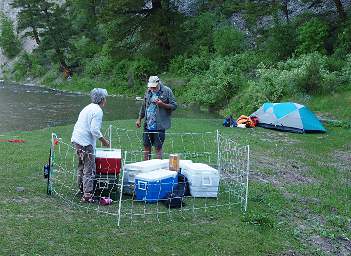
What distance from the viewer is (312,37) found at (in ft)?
83.8

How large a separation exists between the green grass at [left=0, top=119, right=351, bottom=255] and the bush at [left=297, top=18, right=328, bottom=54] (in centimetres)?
1500

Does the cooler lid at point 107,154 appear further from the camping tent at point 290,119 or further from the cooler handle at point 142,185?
the camping tent at point 290,119

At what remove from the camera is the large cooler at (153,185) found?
7.91 m

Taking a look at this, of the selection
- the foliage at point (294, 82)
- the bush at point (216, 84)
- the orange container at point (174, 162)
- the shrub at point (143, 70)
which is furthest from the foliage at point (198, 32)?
the orange container at point (174, 162)

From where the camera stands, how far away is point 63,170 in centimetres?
985

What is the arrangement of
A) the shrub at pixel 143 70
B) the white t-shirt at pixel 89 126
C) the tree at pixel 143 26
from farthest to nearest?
the shrub at pixel 143 70 < the tree at pixel 143 26 < the white t-shirt at pixel 89 126

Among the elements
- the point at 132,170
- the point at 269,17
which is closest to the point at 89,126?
the point at 132,170

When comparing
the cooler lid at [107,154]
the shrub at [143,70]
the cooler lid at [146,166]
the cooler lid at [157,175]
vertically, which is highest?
the shrub at [143,70]

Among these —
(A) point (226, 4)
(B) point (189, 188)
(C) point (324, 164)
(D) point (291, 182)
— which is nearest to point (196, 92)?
(A) point (226, 4)

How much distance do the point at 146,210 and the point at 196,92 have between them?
20.3 m

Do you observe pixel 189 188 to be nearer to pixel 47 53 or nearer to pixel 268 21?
pixel 268 21

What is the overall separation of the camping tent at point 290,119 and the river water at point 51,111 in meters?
Answer: 4.80

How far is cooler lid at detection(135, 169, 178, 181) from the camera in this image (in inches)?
311

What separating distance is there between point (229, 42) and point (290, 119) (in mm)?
14598
